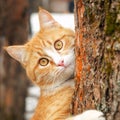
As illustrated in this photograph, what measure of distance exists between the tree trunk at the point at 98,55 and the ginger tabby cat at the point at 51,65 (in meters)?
0.29

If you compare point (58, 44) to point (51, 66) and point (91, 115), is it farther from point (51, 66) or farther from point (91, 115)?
point (91, 115)

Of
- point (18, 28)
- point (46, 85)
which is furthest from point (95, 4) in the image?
point (18, 28)

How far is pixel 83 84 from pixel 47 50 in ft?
2.06

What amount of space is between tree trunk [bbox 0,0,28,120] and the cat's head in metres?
2.73

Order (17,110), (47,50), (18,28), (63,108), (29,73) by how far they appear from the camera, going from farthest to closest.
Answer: (17,110) → (18,28) → (29,73) → (47,50) → (63,108)

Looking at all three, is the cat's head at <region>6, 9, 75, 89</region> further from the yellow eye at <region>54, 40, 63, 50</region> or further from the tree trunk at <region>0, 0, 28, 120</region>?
the tree trunk at <region>0, 0, 28, 120</region>

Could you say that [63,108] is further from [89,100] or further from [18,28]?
[18,28]

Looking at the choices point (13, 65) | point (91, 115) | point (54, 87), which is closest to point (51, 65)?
point (54, 87)

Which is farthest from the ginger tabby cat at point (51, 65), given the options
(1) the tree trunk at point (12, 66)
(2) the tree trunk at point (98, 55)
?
(1) the tree trunk at point (12, 66)

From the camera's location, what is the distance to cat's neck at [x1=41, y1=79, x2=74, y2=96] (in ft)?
7.72

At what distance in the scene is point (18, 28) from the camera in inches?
219

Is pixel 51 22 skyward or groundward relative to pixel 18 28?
skyward

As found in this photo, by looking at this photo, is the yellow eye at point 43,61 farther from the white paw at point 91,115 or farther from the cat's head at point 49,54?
the white paw at point 91,115

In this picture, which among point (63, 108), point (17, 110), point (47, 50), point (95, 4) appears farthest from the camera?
point (17, 110)
